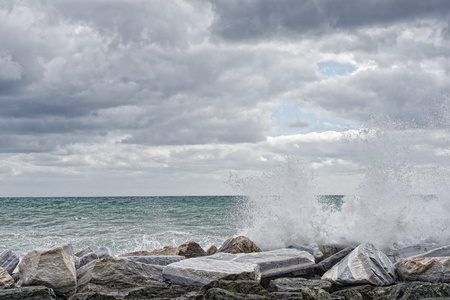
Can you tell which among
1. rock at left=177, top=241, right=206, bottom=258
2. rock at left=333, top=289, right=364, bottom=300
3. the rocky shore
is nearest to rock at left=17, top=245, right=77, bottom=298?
the rocky shore

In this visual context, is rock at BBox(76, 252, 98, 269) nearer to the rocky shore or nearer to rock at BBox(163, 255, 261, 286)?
the rocky shore

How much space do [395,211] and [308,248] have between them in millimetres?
2952

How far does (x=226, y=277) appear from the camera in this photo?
206 inches

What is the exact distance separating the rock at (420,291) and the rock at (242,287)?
1363 millimetres

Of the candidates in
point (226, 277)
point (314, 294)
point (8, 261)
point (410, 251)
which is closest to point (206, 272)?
point (226, 277)

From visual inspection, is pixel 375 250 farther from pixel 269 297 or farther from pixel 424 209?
pixel 424 209

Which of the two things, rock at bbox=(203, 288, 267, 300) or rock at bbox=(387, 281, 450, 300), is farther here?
rock at bbox=(203, 288, 267, 300)

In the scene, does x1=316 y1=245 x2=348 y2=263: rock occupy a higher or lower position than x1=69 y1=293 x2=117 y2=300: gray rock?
lower

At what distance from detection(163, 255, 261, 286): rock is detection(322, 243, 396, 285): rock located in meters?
1.05

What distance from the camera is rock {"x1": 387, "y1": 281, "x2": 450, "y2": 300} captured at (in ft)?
14.2

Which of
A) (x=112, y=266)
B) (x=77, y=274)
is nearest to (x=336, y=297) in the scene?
(x=112, y=266)

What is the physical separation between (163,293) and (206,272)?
0.63 metres

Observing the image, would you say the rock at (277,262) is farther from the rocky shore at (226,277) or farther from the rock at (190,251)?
the rock at (190,251)

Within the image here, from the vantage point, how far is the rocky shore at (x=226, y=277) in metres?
4.81
